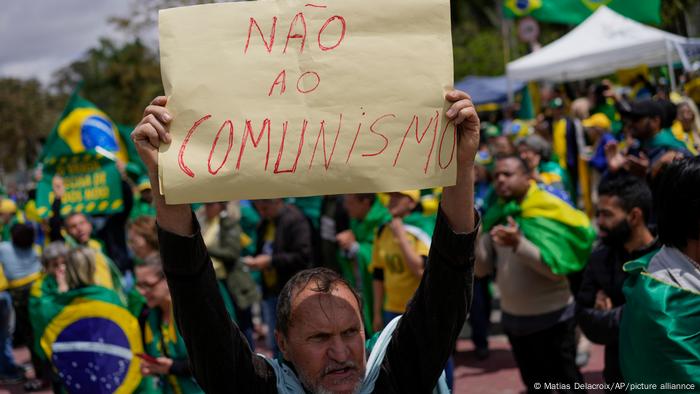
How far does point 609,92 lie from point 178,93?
20.1 feet

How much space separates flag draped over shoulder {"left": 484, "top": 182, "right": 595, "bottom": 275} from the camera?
4504 millimetres

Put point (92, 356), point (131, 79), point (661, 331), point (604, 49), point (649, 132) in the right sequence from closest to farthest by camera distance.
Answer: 1. point (661, 331)
2. point (92, 356)
3. point (649, 132)
4. point (604, 49)
5. point (131, 79)

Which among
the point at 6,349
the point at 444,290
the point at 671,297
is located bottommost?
the point at 6,349

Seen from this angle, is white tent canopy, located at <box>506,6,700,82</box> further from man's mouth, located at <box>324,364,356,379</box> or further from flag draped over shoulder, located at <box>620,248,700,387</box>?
man's mouth, located at <box>324,364,356,379</box>

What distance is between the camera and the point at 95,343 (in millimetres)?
4184

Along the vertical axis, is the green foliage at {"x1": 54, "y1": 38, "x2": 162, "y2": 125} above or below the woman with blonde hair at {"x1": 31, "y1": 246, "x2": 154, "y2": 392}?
above

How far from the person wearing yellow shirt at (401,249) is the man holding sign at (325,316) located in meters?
2.76

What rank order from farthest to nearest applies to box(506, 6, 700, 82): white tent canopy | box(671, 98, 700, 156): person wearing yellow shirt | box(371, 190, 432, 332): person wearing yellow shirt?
box(506, 6, 700, 82): white tent canopy, box(671, 98, 700, 156): person wearing yellow shirt, box(371, 190, 432, 332): person wearing yellow shirt

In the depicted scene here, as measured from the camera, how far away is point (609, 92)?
286 inches

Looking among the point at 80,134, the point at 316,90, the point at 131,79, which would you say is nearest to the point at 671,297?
the point at 316,90

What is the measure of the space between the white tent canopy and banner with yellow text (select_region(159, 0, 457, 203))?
7330 millimetres

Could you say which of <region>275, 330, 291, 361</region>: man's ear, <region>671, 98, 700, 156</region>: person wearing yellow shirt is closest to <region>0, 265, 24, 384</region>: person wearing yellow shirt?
<region>671, 98, 700, 156</region>: person wearing yellow shirt

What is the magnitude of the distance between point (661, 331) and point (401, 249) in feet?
8.78

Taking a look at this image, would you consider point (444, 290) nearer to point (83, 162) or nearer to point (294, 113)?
point (294, 113)
